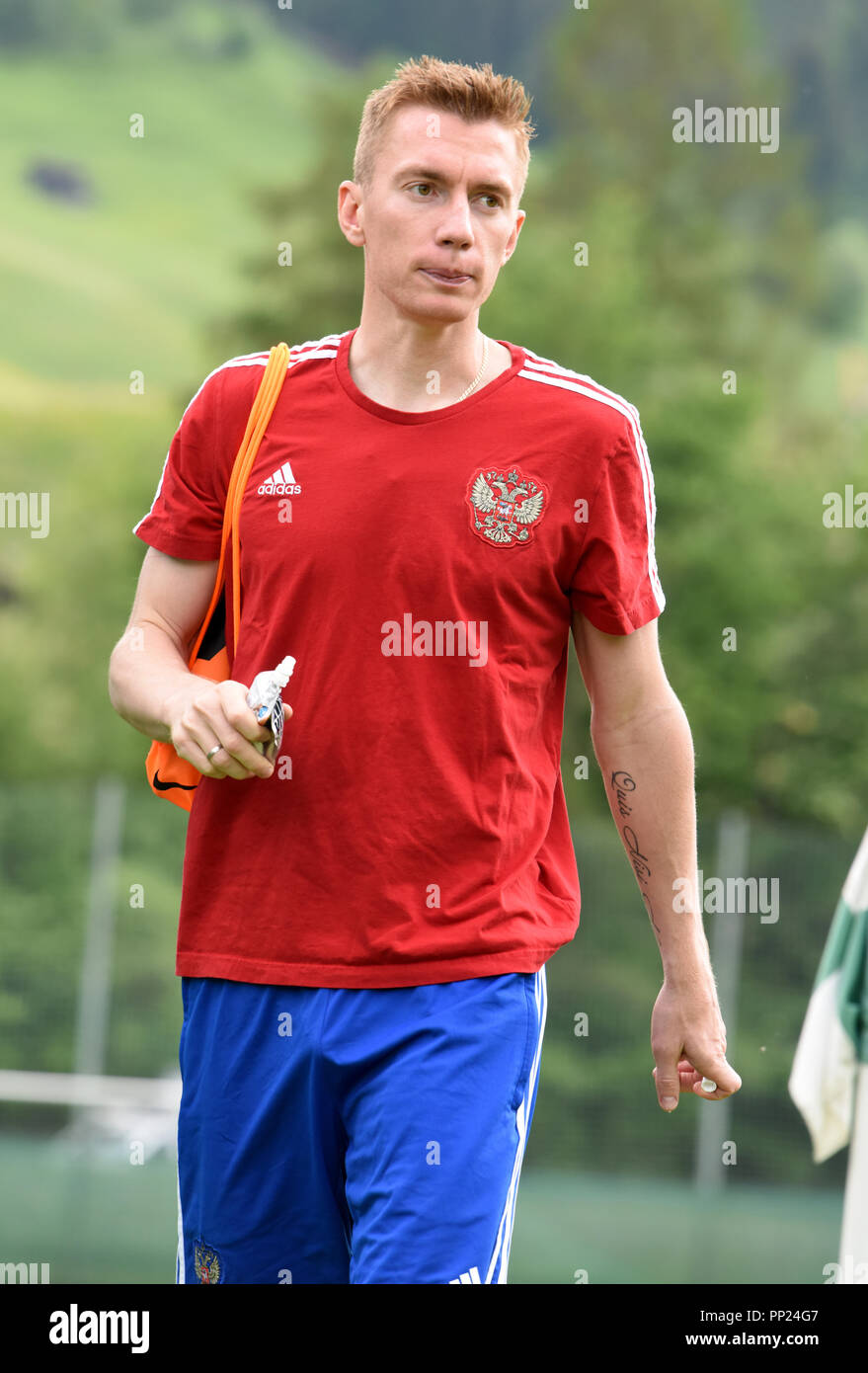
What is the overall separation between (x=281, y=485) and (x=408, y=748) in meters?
0.47

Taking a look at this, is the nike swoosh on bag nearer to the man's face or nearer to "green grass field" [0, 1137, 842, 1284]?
the man's face

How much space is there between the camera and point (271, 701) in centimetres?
254

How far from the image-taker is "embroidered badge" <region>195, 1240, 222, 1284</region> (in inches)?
110

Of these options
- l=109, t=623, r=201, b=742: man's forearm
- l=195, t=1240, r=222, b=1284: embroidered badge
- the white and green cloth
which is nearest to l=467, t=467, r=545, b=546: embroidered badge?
l=109, t=623, r=201, b=742: man's forearm

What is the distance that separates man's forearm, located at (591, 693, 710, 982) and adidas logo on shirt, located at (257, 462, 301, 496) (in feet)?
2.09

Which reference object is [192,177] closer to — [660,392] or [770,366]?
[770,366]

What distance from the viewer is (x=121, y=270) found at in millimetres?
34469

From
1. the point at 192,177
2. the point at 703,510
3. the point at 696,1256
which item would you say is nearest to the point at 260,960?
the point at 696,1256

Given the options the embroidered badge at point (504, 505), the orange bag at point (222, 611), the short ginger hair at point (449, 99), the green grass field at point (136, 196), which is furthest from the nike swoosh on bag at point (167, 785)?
the green grass field at point (136, 196)

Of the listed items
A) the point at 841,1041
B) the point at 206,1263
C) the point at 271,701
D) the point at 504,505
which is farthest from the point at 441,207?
the point at 841,1041

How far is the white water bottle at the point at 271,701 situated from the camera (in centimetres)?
254

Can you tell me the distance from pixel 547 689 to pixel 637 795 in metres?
0.27

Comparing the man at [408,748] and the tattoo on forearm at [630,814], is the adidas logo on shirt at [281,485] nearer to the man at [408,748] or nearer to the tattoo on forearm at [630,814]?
the man at [408,748]

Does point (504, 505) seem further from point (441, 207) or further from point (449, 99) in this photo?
point (449, 99)
